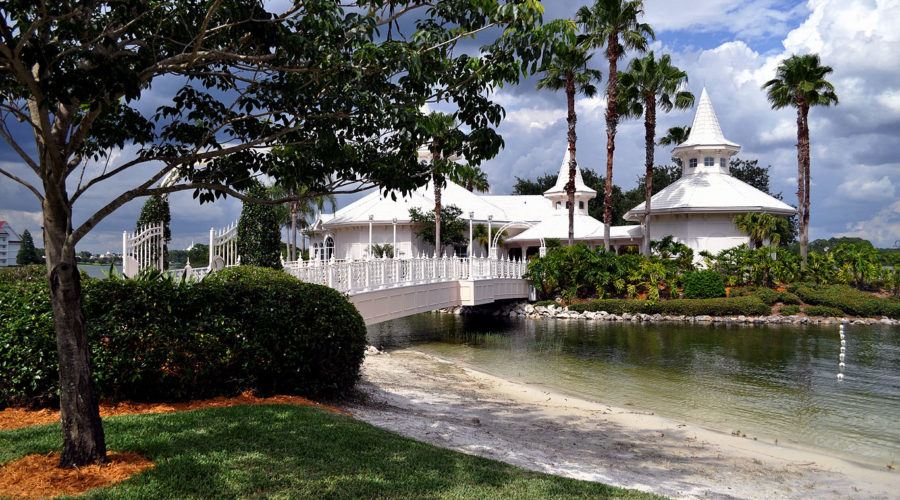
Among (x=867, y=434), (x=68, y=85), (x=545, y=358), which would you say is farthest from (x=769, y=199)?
(x=68, y=85)

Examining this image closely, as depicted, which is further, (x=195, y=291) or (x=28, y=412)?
(x=195, y=291)

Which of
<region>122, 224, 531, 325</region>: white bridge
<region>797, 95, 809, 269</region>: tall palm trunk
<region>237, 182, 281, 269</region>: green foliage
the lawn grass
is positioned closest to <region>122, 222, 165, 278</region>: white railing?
<region>122, 224, 531, 325</region>: white bridge

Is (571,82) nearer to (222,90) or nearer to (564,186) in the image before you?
(564,186)

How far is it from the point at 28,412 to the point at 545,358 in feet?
46.4

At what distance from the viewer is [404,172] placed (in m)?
6.74

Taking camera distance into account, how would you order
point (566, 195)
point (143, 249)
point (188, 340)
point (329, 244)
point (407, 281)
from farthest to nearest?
point (566, 195), point (329, 244), point (407, 281), point (143, 249), point (188, 340)

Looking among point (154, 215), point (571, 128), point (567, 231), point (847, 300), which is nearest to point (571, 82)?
point (571, 128)

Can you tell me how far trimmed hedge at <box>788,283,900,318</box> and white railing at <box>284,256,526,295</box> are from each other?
52.6 ft

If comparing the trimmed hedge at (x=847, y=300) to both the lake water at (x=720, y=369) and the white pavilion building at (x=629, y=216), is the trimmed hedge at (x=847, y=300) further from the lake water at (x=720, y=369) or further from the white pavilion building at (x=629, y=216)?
the white pavilion building at (x=629, y=216)

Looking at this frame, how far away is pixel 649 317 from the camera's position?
29.9 m

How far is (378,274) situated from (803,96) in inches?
1148

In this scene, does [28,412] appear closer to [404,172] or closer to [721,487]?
[404,172]

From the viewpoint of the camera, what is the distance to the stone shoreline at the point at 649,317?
27859 millimetres

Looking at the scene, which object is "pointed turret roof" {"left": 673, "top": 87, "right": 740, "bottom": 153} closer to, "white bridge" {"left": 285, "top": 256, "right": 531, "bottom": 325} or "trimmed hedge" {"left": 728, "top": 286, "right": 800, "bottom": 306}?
"trimmed hedge" {"left": 728, "top": 286, "right": 800, "bottom": 306}
